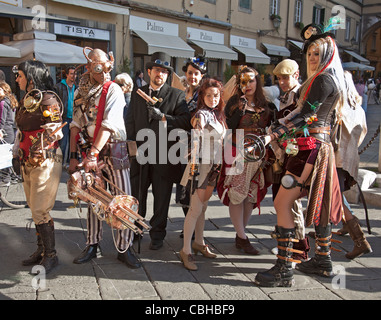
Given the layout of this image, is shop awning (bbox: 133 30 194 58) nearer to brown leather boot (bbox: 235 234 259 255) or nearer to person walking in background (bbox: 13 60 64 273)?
person walking in background (bbox: 13 60 64 273)

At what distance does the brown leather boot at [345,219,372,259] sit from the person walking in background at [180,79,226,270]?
145 centimetres

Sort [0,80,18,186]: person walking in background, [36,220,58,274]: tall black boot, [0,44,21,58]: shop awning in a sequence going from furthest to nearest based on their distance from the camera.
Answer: [0,44,21,58]: shop awning, [0,80,18,186]: person walking in background, [36,220,58,274]: tall black boot

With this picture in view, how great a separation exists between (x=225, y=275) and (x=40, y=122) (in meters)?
2.04

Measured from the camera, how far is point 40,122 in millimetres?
3371

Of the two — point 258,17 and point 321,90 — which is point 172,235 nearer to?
point 321,90

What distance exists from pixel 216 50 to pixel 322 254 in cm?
1447

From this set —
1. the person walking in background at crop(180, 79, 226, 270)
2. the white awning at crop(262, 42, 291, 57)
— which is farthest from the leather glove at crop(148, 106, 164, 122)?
the white awning at crop(262, 42, 291, 57)

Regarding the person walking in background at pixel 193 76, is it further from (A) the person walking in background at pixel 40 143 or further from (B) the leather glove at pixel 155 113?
(A) the person walking in background at pixel 40 143

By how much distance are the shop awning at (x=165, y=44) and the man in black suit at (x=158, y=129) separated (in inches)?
377

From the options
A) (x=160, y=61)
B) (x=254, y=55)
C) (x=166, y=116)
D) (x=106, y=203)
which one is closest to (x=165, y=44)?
(x=254, y=55)

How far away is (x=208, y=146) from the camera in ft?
11.5

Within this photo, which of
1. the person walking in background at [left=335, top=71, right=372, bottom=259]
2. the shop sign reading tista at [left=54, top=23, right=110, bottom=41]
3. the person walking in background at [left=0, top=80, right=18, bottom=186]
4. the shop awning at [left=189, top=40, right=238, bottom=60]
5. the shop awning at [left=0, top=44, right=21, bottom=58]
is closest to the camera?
the person walking in background at [left=335, top=71, right=372, bottom=259]

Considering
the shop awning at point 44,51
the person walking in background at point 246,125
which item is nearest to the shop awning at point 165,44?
the shop awning at point 44,51

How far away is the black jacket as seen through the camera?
3848 mm
